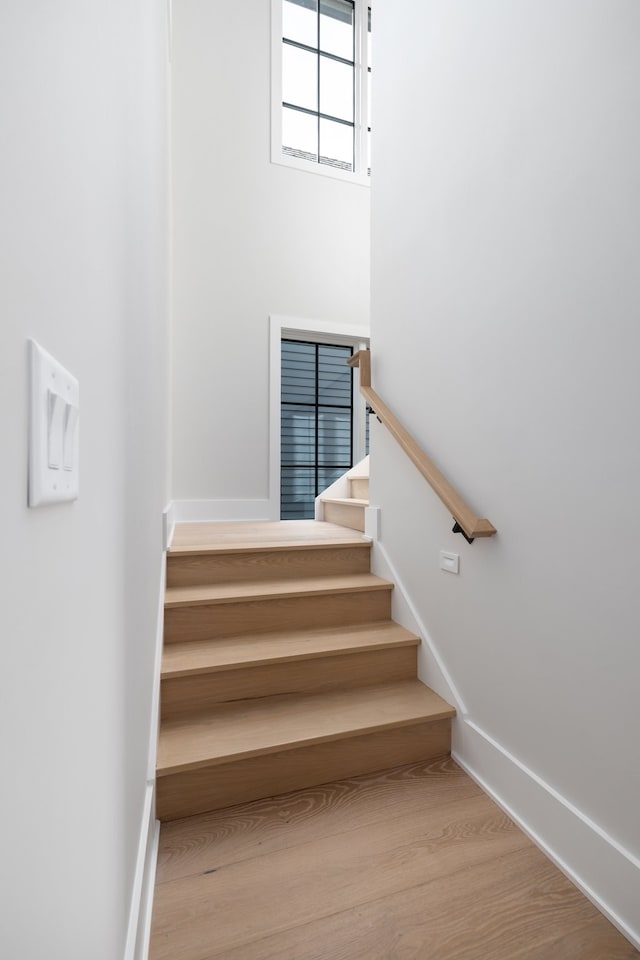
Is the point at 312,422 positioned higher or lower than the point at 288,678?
Answer: higher

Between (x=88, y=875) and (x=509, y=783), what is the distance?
4.48 ft

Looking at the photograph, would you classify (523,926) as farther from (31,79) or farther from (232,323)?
(232,323)

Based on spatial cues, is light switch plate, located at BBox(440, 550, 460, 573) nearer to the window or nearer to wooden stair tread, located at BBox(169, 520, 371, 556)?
wooden stair tread, located at BBox(169, 520, 371, 556)

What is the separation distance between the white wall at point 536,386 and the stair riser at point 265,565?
396 mm

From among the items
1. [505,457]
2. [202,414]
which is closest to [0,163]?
[505,457]

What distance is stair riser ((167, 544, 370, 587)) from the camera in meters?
2.10

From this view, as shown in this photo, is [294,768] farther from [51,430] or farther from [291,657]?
[51,430]

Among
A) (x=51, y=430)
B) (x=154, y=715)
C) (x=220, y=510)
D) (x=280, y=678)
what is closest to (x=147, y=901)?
(x=154, y=715)

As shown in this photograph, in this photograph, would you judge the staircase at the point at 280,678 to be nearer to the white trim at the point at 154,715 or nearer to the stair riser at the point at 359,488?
the white trim at the point at 154,715

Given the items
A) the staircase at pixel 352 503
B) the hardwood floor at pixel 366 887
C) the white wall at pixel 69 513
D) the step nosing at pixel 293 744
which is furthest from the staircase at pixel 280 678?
the white wall at pixel 69 513

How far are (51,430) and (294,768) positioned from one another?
1524mm

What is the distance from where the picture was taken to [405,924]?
3.69ft

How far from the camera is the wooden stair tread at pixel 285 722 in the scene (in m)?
1.46

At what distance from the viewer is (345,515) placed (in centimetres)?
307
